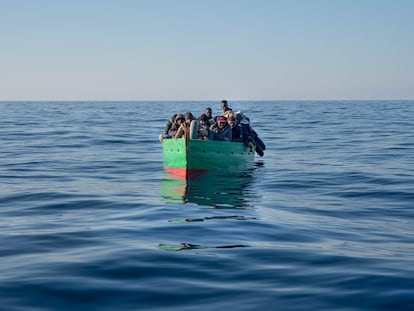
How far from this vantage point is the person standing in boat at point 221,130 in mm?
21803

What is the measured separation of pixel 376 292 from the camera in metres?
6.94

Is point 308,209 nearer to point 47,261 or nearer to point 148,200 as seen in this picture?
point 148,200

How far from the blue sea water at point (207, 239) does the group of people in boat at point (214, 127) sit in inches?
61.4

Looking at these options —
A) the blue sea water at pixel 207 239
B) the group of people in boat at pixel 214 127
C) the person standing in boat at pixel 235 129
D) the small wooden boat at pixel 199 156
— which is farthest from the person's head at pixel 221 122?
the blue sea water at pixel 207 239

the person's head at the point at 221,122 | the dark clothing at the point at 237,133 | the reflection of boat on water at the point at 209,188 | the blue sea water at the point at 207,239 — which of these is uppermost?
the person's head at the point at 221,122

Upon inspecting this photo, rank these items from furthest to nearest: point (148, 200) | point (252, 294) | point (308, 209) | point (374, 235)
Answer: point (148, 200)
point (308, 209)
point (374, 235)
point (252, 294)

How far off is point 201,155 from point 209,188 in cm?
297

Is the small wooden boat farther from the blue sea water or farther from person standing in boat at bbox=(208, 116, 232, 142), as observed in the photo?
the blue sea water

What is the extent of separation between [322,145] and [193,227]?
24.7 meters

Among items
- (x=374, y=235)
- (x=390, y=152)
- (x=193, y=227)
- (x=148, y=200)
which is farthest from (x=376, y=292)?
(x=390, y=152)

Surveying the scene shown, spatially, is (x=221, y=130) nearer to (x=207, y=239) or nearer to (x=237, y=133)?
(x=237, y=133)

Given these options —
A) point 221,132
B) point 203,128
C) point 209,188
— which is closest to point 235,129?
point 221,132

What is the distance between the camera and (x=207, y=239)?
10.1 meters

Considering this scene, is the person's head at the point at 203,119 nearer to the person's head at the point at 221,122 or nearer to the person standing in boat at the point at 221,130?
the person standing in boat at the point at 221,130
